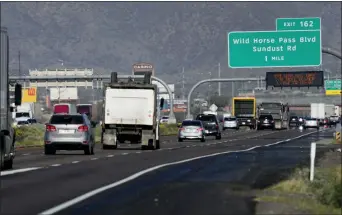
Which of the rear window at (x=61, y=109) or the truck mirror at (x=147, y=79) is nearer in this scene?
the truck mirror at (x=147, y=79)

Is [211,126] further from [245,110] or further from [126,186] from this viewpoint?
[126,186]

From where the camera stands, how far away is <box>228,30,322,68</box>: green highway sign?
2410 inches

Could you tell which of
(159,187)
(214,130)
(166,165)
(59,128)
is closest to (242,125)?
(214,130)

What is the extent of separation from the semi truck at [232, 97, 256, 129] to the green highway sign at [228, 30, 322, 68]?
37691 millimetres

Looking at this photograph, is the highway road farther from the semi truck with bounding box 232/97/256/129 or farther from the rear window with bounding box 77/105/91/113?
the rear window with bounding box 77/105/91/113

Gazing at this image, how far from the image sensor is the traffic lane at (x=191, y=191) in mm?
16000

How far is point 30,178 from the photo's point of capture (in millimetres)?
22844

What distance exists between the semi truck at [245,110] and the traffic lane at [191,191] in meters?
71.3

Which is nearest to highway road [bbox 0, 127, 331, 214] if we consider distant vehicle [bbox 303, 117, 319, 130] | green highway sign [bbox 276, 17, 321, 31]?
green highway sign [bbox 276, 17, 321, 31]

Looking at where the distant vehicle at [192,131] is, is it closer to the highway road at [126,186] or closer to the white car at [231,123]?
the highway road at [126,186]

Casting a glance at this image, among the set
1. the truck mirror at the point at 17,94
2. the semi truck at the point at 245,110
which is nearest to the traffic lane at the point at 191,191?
the truck mirror at the point at 17,94

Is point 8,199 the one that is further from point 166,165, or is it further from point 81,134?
point 81,134

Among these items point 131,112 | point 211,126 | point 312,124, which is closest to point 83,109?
point 312,124

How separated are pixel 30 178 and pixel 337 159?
46.4ft
